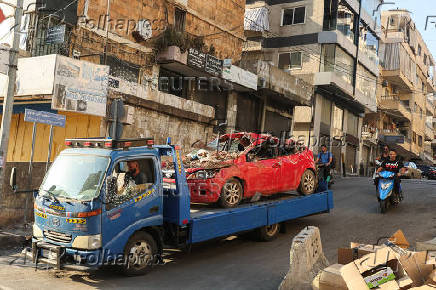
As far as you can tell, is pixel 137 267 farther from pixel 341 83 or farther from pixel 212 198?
pixel 341 83

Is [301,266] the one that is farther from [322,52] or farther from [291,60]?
[291,60]

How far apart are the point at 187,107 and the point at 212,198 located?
32.6 feet

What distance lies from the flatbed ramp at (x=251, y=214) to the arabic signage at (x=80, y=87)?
587cm

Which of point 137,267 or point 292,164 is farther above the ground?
point 292,164

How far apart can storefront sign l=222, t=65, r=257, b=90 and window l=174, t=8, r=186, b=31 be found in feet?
9.15

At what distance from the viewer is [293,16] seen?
105 ft

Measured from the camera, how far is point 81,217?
22.2ft

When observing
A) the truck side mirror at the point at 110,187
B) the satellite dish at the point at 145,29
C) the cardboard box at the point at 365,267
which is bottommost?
the cardboard box at the point at 365,267

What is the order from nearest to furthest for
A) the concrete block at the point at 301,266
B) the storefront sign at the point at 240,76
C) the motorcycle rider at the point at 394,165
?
the concrete block at the point at 301,266
the motorcycle rider at the point at 394,165
the storefront sign at the point at 240,76

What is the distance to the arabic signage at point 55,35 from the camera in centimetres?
1302

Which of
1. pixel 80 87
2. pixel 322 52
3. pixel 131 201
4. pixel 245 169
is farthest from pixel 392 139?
pixel 131 201

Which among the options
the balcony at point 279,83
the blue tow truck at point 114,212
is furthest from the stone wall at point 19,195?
the balcony at point 279,83

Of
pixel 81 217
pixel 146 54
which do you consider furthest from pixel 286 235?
pixel 146 54

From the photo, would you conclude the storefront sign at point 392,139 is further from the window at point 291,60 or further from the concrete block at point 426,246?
the concrete block at point 426,246
